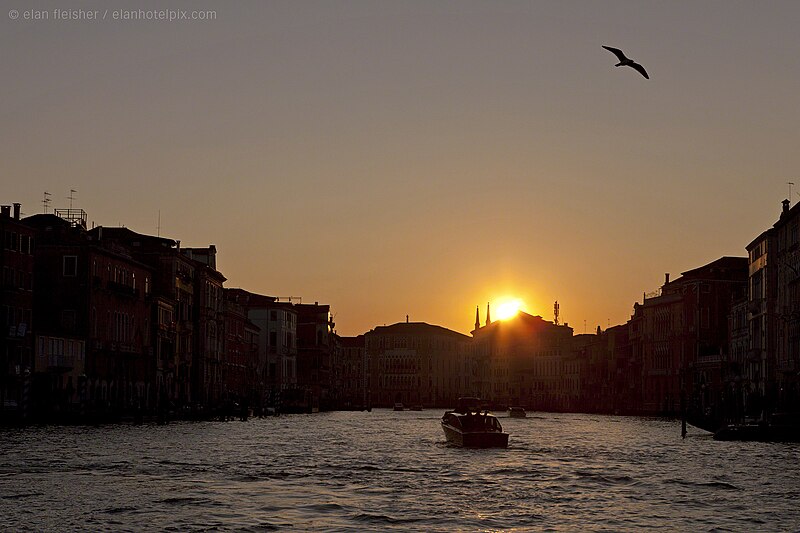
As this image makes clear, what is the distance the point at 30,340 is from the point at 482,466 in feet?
126

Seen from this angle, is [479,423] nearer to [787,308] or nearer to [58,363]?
[58,363]

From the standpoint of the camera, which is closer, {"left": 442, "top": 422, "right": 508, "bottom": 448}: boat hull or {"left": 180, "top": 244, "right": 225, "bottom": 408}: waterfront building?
{"left": 442, "top": 422, "right": 508, "bottom": 448}: boat hull

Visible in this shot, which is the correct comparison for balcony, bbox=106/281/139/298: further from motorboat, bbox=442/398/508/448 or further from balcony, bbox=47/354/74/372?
motorboat, bbox=442/398/508/448

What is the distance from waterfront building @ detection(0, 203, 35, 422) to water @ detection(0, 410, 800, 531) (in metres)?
11.9

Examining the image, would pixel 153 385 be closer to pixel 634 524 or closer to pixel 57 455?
pixel 57 455

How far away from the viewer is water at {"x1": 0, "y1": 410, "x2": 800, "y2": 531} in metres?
28.5

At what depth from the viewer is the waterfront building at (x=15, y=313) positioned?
71.6m

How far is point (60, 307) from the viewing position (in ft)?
274

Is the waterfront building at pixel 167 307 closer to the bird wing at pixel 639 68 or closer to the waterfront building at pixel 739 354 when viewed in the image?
the waterfront building at pixel 739 354

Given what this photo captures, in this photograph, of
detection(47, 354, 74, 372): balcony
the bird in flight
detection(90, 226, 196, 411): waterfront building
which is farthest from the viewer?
detection(90, 226, 196, 411): waterfront building

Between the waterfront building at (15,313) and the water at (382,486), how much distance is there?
1193cm

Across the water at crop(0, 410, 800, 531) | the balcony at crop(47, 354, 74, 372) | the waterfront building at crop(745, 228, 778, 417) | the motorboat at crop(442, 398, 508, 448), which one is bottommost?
the water at crop(0, 410, 800, 531)

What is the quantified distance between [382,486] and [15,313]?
42653 mm

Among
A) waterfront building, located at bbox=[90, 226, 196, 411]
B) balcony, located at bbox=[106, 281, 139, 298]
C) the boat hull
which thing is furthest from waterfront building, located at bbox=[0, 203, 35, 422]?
the boat hull
